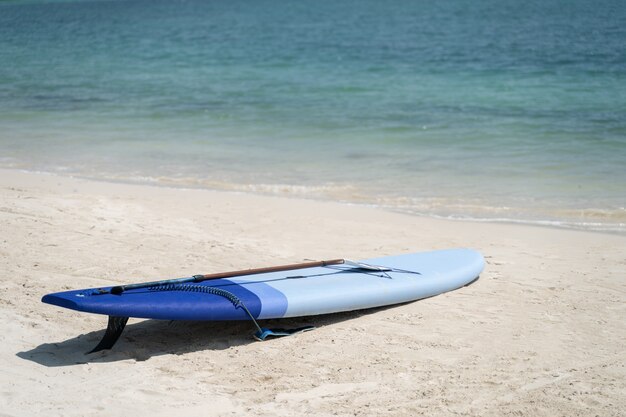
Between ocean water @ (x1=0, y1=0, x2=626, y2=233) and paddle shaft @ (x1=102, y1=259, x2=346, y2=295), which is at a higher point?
ocean water @ (x1=0, y1=0, x2=626, y2=233)

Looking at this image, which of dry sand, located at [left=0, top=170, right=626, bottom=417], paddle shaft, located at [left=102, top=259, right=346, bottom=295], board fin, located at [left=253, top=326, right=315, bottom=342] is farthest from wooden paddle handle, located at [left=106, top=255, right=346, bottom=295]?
board fin, located at [left=253, top=326, right=315, bottom=342]

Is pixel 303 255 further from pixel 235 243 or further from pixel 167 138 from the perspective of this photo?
pixel 167 138

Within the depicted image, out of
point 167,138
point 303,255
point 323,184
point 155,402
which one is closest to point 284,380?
point 155,402

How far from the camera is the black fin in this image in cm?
463

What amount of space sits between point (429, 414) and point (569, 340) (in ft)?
4.48

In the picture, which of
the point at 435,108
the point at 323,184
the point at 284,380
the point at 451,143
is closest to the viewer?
the point at 284,380

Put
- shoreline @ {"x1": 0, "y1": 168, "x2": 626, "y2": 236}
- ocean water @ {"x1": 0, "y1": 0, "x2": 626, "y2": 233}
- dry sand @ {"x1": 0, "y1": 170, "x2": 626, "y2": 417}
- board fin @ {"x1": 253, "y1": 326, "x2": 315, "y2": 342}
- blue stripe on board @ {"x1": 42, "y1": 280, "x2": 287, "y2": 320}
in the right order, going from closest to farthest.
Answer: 1. dry sand @ {"x1": 0, "y1": 170, "x2": 626, "y2": 417}
2. blue stripe on board @ {"x1": 42, "y1": 280, "x2": 287, "y2": 320}
3. board fin @ {"x1": 253, "y1": 326, "x2": 315, "y2": 342}
4. shoreline @ {"x1": 0, "y1": 168, "x2": 626, "y2": 236}
5. ocean water @ {"x1": 0, "y1": 0, "x2": 626, "y2": 233}

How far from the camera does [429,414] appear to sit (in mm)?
3938

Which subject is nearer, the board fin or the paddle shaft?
the paddle shaft

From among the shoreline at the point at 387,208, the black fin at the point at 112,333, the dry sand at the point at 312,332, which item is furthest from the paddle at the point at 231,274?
the shoreline at the point at 387,208

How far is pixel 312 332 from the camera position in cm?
503

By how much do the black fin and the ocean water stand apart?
426cm

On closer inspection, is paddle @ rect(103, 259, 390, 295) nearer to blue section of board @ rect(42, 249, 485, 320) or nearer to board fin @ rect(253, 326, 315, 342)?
blue section of board @ rect(42, 249, 485, 320)

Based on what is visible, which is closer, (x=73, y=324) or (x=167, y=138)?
(x=73, y=324)
